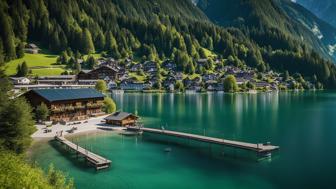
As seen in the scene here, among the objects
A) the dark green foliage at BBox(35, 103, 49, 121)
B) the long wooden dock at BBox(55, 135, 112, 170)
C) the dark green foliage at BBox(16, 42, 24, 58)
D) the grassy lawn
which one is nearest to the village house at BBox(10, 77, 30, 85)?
the grassy lawn

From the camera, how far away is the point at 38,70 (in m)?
183

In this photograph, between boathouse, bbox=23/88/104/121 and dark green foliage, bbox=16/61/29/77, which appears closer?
boathouse, bbox=23/88/104/121

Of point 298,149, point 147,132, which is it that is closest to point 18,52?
point 147,132

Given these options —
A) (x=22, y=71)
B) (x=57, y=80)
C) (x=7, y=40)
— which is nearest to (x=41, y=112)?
(x=57, y=80)

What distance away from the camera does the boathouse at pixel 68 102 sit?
84188mm

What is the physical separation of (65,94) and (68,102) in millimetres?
2161

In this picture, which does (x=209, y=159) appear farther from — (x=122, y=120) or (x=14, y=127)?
(x=122, y=120)

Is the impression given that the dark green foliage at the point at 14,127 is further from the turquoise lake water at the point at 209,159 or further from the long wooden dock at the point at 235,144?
the long wooden dock at the point at 235,144

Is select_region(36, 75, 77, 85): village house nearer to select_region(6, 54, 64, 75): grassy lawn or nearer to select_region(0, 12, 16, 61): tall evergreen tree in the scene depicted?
select_region(6, 54, 64, 75): grassy lawn

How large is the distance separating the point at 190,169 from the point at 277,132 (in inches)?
1384

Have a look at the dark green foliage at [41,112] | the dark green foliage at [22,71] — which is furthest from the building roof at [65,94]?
the dark green foliage at [22,71]

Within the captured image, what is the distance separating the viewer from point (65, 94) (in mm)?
88250

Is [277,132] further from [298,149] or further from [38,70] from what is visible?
[38,70]

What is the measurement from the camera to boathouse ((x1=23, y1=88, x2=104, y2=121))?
84188 mm
